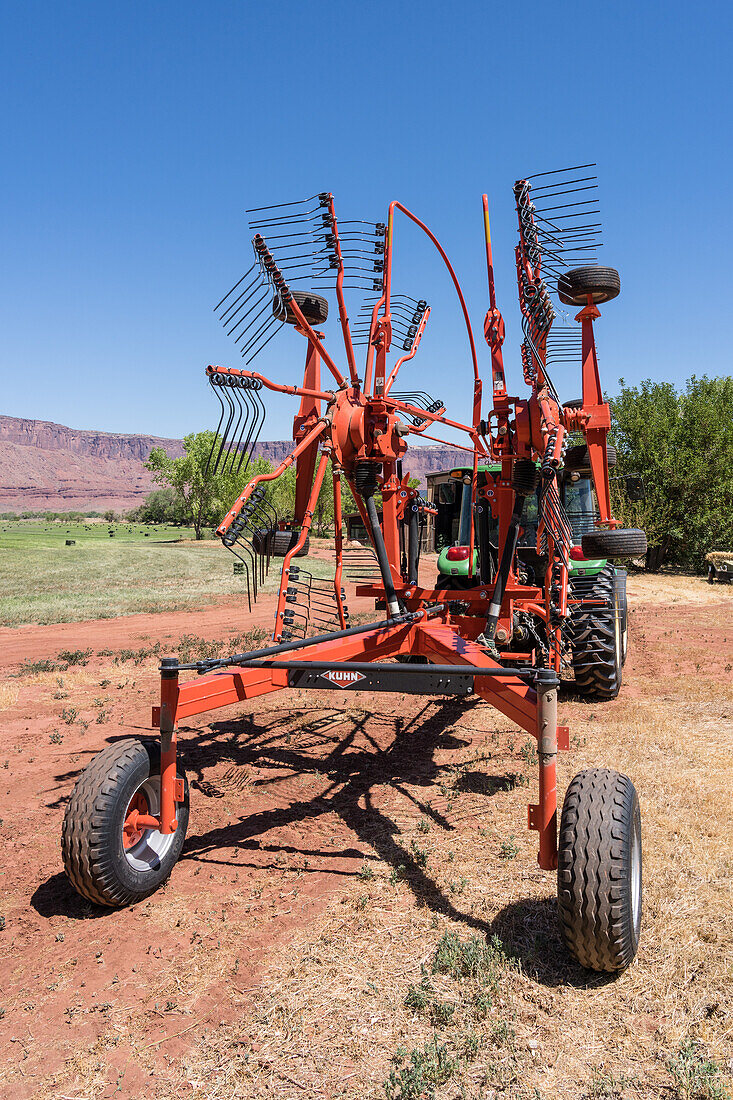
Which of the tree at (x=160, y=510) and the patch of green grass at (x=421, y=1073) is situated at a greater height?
the tree at (x=160, y=510)

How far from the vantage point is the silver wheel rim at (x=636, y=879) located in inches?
143

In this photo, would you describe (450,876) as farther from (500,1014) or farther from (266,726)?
(266,726)

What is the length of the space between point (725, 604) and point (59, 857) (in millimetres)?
18888

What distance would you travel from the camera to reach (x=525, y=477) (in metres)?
6.44

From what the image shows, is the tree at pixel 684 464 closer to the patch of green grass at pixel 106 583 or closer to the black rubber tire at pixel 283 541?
the patch of green grass at pixel 106 583

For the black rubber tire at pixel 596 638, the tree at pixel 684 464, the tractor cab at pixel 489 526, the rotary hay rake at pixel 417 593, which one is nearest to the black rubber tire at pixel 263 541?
the rotary hay rake at pixel 417 593

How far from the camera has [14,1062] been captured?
304 cm

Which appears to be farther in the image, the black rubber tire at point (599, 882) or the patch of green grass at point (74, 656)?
the patch of green grass at point (74, 656)

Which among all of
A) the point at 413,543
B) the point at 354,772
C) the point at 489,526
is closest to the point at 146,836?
the point at 354,772

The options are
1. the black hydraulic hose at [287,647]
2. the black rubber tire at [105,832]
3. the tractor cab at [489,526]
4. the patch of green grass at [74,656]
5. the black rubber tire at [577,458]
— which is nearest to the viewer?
the black rubber tire at [105,832]

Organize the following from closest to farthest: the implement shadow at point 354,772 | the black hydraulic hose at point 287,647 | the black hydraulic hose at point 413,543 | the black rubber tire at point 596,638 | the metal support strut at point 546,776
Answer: the metal support strut at point 546,776 < the black hydraulic hose at point 287,647 < the implement shadow at point 354,772 < the black hydraulic hose at point 413,543 < the black rubber tire at point 596,638

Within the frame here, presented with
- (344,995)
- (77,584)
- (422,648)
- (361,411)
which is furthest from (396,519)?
(77,584)

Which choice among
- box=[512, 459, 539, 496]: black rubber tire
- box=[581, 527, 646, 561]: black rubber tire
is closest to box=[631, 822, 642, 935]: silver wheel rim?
box=[581, 527, 646, 561]: black rubber tire

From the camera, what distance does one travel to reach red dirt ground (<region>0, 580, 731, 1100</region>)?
329 cm
